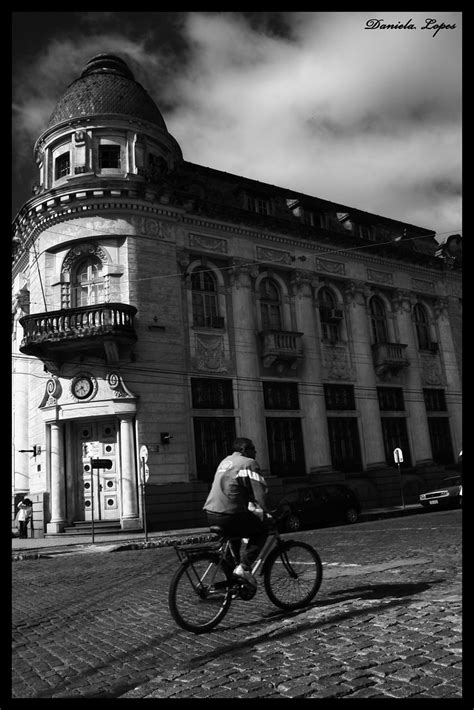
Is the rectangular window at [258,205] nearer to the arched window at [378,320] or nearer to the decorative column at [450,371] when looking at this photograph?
the arched window at [378,320]

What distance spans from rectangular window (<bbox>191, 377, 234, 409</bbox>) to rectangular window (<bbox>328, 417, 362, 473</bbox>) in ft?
18.4

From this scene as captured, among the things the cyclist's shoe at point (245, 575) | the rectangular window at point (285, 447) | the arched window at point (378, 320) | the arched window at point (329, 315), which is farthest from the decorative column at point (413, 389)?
the cyclist's shoe at point (245, 575)

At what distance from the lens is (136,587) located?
918 cm

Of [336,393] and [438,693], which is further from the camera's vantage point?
[336,393]

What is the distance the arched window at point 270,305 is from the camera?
89.7 ft

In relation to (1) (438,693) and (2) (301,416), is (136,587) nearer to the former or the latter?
(1) (438,693)

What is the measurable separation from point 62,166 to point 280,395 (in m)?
13.7

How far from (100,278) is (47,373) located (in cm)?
428

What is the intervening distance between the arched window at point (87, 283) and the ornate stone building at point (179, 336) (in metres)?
0.06

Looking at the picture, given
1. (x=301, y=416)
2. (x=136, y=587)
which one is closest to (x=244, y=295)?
(x=301, y=416)

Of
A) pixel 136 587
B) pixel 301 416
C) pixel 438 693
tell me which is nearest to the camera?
pixel 438 693

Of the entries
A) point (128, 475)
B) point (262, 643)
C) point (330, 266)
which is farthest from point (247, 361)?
point (262, 643)

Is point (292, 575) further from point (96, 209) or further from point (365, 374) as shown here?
point (365, 374)
